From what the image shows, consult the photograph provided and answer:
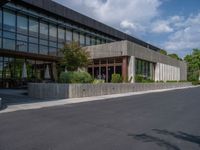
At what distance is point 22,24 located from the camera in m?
27.1

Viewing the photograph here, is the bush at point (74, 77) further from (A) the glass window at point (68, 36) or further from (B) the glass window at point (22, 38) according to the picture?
(A) the glass window at point (68, 36)

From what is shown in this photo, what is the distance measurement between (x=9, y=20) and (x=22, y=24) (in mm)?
1635

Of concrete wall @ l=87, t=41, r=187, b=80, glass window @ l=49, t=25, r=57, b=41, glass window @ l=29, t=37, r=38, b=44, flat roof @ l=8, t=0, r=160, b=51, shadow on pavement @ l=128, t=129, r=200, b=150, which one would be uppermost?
flat roof @ l=8, t=0, r=160, b=51

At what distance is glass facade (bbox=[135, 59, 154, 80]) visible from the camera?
101 ft

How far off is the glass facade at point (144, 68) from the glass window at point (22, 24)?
14.4 m

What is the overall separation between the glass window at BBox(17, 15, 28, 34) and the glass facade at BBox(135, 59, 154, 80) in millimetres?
14401

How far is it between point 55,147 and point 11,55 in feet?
73.7

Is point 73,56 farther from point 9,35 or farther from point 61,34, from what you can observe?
point 61,34

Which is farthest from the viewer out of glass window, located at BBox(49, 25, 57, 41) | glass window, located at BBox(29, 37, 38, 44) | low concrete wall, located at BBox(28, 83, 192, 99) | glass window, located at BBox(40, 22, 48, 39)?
glass window, located at BBox(49, 25, 57, 41)

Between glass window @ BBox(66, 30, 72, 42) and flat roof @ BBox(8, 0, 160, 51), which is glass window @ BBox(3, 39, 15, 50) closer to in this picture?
flat roof @ BBox(8, 0, 160, 51)

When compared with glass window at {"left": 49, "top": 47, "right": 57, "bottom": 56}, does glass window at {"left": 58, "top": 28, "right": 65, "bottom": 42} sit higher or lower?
higher

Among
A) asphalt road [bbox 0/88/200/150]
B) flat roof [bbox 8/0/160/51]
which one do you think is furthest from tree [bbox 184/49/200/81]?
asphalt road [bbox 0/88/200/150]

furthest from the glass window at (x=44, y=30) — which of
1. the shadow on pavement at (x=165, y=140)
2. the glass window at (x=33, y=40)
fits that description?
the shadow on pavement at (x=165, y=140)

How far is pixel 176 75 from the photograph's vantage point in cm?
4719
